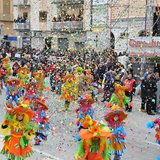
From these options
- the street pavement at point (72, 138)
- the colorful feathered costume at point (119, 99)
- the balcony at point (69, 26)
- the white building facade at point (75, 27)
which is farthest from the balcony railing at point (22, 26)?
the colorful feathered costume at point (119, 99)

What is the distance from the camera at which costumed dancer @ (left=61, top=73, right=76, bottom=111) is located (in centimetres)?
1372

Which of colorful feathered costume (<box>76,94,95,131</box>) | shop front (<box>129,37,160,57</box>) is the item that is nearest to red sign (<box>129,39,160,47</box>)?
shop front (<box>129,37,160,57</box>)

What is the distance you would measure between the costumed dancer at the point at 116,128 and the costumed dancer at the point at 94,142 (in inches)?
46.6

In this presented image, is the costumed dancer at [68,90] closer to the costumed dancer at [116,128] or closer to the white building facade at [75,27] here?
the white building facade at [75,27]

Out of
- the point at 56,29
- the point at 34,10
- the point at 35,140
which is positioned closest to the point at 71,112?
the point at 35,140

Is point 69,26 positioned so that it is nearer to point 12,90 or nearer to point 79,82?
point 79,82

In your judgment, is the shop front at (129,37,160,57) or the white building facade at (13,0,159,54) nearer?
the shop front at (129,37,160,57)

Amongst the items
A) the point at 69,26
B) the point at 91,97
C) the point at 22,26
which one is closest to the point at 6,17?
the point at 22,26

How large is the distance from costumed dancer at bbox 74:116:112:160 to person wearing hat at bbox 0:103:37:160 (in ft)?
4.24

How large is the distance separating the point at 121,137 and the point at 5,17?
139 ft

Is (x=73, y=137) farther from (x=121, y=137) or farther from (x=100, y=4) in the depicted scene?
(x=100, y=4)

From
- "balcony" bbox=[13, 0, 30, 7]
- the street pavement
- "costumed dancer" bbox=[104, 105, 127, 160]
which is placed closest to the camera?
"costumed dancer" bbox=[104, 105, 127, 160]

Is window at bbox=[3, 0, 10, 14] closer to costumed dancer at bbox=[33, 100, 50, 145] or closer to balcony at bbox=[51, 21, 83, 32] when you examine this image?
balcony at bbox=[51, 21, 83, 32]

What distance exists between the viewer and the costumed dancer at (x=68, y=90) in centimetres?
1372
